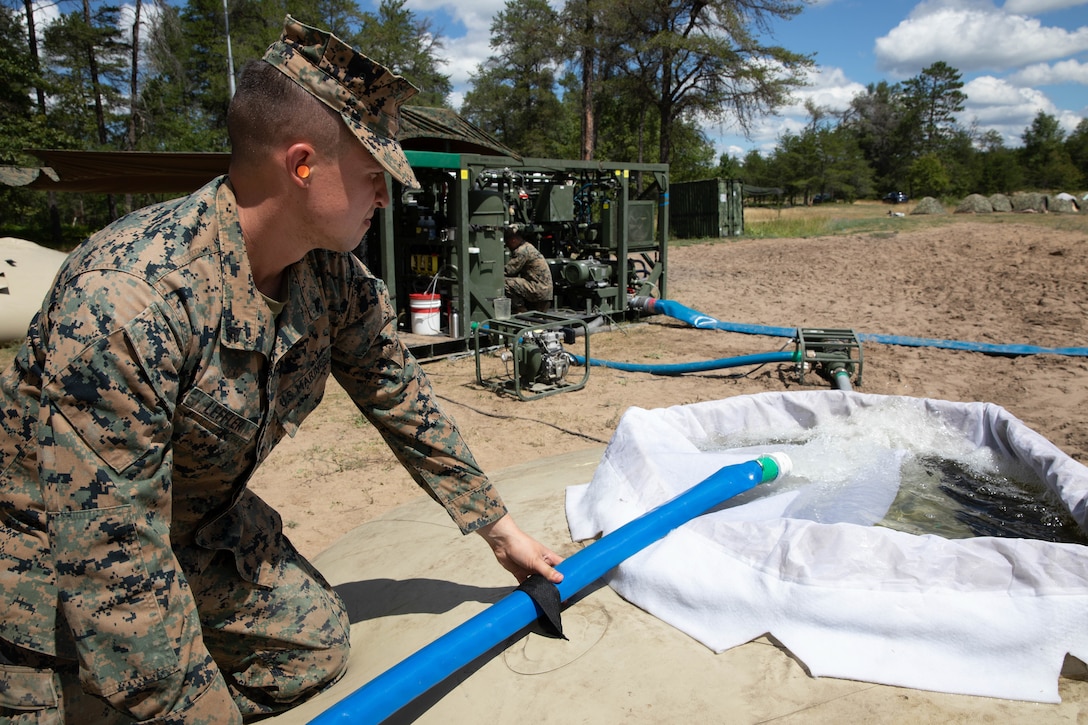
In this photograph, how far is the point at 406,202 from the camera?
28.2 ft

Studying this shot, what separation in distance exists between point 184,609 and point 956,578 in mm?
1792

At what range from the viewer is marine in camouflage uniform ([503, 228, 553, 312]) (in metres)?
9.18

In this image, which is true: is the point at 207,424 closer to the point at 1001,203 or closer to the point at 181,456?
the point at 181,456

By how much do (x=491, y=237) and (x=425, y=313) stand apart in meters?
1.08

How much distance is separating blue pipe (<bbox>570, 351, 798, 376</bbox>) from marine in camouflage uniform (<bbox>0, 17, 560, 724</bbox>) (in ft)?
16.5

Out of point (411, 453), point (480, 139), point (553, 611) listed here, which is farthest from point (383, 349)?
point (480, 139)

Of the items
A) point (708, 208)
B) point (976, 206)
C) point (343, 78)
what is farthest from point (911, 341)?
point (976, 206)

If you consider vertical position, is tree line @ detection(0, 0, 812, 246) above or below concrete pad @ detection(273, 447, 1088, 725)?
above

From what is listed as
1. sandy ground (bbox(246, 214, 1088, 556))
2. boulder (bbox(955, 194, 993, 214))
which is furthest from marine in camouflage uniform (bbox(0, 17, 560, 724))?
boulder (bbox(955, 194, 993, 214))

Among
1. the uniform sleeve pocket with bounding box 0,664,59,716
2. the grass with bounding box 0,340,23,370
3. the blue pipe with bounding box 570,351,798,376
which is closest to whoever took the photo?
the uniform sleeve pocket with bounding box 0,664,59,716

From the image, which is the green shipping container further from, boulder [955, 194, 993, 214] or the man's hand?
the man's hand

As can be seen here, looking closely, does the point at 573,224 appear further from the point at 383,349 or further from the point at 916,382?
the point at 383,349

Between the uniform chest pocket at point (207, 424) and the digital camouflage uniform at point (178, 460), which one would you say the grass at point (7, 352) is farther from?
the uniform chest pocket at point (207, 424)

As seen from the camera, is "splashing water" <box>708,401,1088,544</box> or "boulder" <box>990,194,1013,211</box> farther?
"boulder" <box>990,194,1013,211</box>
